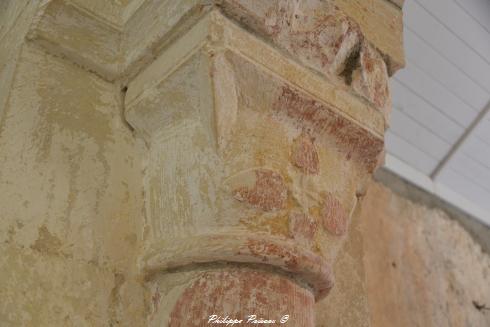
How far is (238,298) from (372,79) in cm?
63

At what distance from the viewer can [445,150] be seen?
342 cm

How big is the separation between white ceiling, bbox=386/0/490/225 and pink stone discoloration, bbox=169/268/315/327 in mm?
2112

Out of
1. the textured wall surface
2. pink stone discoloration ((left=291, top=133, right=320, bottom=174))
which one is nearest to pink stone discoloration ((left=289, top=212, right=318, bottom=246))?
pink stone discoloration ((left=291, top=133, right=320, bottom=174))

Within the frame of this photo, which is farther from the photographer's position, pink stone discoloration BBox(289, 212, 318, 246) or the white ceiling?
the white ceiling

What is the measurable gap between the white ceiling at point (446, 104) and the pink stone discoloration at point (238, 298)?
2.11 metres

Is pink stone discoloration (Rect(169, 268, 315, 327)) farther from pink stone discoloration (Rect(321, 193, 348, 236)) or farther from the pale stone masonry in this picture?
pink stone discoloration (Rect(321, 193, 348, 236))

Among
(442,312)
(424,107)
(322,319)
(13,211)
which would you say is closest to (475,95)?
(424,107)

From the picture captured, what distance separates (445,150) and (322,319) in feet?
8.12

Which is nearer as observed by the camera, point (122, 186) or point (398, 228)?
point (122, 186)

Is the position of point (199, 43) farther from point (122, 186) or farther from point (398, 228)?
point (398, 228)

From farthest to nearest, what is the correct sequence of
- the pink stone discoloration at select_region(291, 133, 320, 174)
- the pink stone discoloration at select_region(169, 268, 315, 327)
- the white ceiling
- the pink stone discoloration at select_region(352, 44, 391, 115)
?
1. the white ceiling
2. the pink stone discoloration at select_region(352, 44, 391, 115)
3. the pink stone discoloration at select_region(291, 133, 320, 174)
4. the pink stone discoloration at select_region(169, 268, 315, 327)

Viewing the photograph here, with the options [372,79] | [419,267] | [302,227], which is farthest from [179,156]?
[419,267]

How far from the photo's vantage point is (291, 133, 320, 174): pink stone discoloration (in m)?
1.05

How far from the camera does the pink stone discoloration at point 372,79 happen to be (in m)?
1.21
